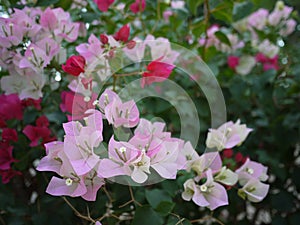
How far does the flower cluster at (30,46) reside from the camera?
26.3 inches

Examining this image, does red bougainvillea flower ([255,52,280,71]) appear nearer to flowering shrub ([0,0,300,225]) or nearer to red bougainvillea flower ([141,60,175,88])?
flowering shrub ([0,0,300,225])

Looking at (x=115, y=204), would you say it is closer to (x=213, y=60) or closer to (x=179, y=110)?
(x=179, y=110)

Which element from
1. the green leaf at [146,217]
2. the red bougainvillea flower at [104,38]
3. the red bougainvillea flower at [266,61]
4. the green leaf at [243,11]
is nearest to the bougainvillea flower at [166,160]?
the green leaf at [146,217]

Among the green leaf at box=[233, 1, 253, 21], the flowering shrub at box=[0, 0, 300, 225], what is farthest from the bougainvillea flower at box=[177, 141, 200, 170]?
the green leaf at box=[233, 1, 253, 21]

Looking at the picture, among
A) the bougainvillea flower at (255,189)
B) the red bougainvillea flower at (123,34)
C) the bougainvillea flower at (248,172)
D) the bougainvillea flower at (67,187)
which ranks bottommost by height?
the bougainvillea flower at (255,189)

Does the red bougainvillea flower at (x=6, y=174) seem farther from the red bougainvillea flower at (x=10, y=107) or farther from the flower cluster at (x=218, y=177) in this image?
the flower cluster at (x=218, y=177)

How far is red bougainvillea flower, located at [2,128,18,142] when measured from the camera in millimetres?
694

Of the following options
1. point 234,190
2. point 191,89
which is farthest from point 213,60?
point 234,190

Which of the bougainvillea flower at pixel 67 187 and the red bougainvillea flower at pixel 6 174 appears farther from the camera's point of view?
the red bougainvillea flower at pixel 6 174

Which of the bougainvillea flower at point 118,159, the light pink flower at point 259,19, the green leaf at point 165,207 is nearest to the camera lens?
the bougainvillea flower at point 118,159

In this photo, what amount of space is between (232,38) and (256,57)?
0.09 metres

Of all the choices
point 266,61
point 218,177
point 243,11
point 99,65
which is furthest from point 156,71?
point 266,61

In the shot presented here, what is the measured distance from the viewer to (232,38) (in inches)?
44.1

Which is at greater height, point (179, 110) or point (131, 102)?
point (131, 102)
